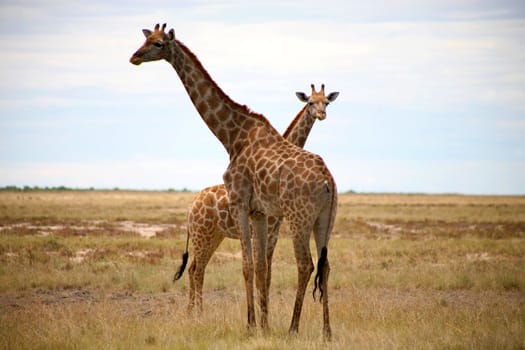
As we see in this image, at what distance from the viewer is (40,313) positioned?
12258 mm

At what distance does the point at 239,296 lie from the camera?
590 inches

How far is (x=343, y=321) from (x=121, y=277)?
264 inches

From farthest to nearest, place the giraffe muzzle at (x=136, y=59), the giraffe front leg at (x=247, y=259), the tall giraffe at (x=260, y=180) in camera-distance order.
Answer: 1. the giraffe muzzle at (x=136, y=59)
2. the giraffe front leg at (x=247, y=259)
3. the tall giraffe at (x=260, y=180)

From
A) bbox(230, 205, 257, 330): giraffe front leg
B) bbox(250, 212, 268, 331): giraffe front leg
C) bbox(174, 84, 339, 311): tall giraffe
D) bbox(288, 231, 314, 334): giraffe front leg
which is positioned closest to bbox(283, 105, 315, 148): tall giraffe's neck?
bbox(174, 84, 339, 311): tall giraffe

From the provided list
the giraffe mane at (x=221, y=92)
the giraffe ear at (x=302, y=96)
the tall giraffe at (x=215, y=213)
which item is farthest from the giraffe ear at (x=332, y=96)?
the giraffe mane at (x=221, y=92)

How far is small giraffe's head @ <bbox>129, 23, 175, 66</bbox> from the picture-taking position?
415 inches

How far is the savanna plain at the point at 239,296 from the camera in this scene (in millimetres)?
9898

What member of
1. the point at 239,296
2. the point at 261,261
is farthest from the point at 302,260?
the point at 239,296

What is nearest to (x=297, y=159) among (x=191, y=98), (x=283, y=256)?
(x=191, y=98)

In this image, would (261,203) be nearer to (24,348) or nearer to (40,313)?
(24,348)

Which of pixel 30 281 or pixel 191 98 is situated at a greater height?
pixel 191 98

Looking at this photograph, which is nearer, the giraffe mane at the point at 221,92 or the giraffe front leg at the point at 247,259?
the giraffe front leg at the point at 247,259

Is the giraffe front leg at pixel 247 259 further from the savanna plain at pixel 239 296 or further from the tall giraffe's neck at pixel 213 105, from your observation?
the tall giraffe's neck at pixel 213 105

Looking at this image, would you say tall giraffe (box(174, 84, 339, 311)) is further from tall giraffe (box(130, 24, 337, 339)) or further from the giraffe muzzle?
the giraffe muzzle
